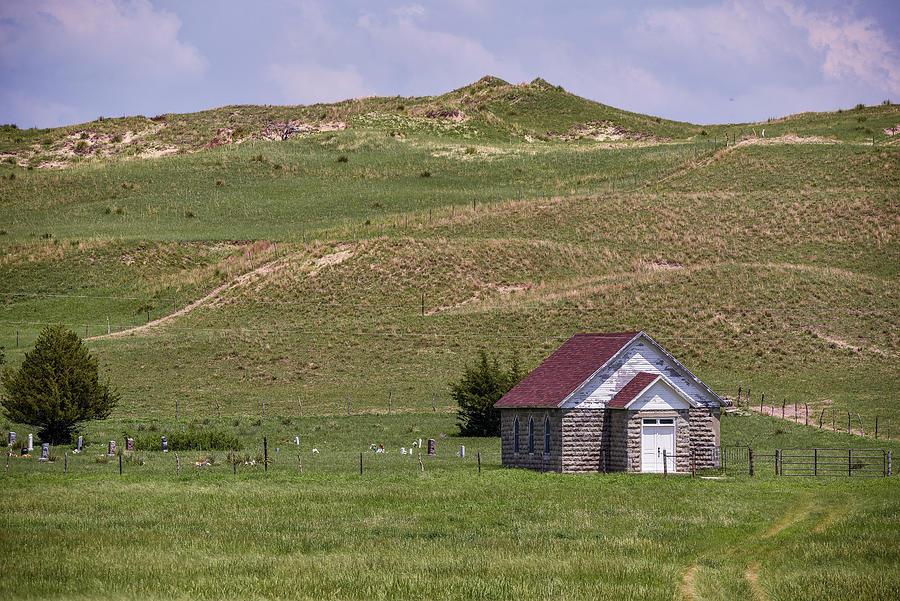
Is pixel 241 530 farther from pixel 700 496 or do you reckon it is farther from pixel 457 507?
pixel 700 496

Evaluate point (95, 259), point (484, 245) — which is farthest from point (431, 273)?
point (95, 259)

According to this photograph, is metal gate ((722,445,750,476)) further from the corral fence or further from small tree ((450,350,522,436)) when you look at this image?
small tree ((450,350,522,436))

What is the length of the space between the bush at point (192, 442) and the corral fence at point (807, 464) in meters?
21.4

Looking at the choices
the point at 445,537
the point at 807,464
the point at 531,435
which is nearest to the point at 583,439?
the point at 531,435

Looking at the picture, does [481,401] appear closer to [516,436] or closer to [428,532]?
[516,436]

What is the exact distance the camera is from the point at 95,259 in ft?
353

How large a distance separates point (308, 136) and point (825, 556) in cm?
14925

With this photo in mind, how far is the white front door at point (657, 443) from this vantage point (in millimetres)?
43812

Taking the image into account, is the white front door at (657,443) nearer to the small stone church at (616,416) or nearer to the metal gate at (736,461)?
the small stone church at (616,416)

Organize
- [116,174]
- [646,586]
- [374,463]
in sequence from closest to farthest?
1. [646,586]
2. [374,463]
3. [116,174]

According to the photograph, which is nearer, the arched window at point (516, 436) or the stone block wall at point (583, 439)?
the stone block wall at point (583, 439)

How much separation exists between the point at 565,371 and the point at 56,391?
24.0 m

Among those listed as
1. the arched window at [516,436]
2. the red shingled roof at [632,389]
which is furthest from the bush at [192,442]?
the red shingled roof at [632,389]

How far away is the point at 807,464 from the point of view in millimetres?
47469
